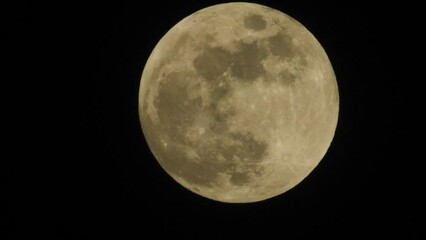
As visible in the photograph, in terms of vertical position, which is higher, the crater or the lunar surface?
the crater

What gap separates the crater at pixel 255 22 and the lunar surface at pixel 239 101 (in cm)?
1

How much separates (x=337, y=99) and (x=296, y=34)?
3.14 feet

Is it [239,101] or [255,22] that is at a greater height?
[255,22]

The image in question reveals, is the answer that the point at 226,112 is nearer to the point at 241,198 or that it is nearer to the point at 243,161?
the point at 243,161

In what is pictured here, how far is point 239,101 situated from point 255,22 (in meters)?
0.96

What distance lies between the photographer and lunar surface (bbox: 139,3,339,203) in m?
4.77

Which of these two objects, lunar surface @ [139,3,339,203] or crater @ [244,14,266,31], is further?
crater @ [244,14,266,31]

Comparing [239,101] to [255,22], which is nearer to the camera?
[239,101]

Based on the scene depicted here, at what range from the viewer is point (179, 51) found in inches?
202

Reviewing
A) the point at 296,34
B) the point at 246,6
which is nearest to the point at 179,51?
the point at 246,6

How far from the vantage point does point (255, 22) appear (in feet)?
16.7

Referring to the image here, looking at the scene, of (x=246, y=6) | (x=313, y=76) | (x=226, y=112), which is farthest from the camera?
(x=246, y=6)

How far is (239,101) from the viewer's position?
473 cm

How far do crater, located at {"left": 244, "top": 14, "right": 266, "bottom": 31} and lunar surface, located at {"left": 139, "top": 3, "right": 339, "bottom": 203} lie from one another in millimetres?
12
